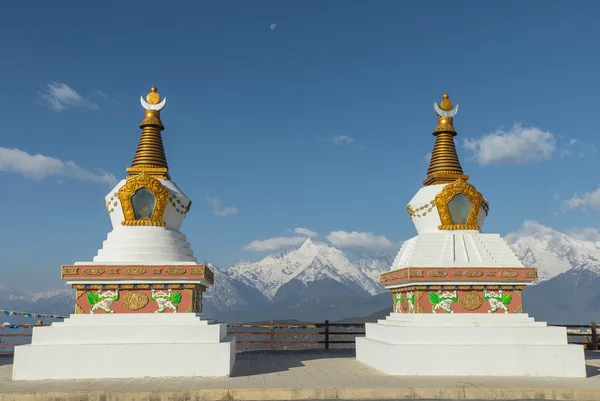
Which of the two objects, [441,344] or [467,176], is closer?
[441,344]

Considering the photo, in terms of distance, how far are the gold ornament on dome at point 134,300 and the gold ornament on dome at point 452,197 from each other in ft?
26.3

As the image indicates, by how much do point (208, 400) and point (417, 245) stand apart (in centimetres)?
687

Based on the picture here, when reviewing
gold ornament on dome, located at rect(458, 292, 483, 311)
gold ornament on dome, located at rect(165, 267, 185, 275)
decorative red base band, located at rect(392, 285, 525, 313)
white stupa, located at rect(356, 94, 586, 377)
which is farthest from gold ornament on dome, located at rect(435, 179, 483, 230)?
gold ornament on dome, located at rect(165, 267, 185, 275)

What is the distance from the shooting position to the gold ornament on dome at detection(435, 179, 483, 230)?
587 inches

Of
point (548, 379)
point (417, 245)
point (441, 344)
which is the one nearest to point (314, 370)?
point (441, 344)

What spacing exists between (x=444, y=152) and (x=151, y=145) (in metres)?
8.53

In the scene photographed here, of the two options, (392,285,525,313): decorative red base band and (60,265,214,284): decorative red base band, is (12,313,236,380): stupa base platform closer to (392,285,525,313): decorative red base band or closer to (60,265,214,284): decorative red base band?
(60,265,214,284): decorative red base band

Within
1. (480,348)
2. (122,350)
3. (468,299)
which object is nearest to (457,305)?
(468,299)

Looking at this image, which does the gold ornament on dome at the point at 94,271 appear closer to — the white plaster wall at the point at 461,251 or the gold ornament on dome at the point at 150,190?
the gold ornament on dome at the point at 150,190

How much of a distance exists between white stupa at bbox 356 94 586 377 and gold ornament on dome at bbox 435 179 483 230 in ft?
0.09

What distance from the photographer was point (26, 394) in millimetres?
10414

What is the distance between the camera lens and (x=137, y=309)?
522 inches

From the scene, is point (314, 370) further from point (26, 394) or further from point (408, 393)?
point (26, 394)

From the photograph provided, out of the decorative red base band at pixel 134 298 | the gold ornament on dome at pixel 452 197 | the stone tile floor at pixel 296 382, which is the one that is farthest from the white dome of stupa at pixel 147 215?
the gold ornament on dome at pixel 452 197
